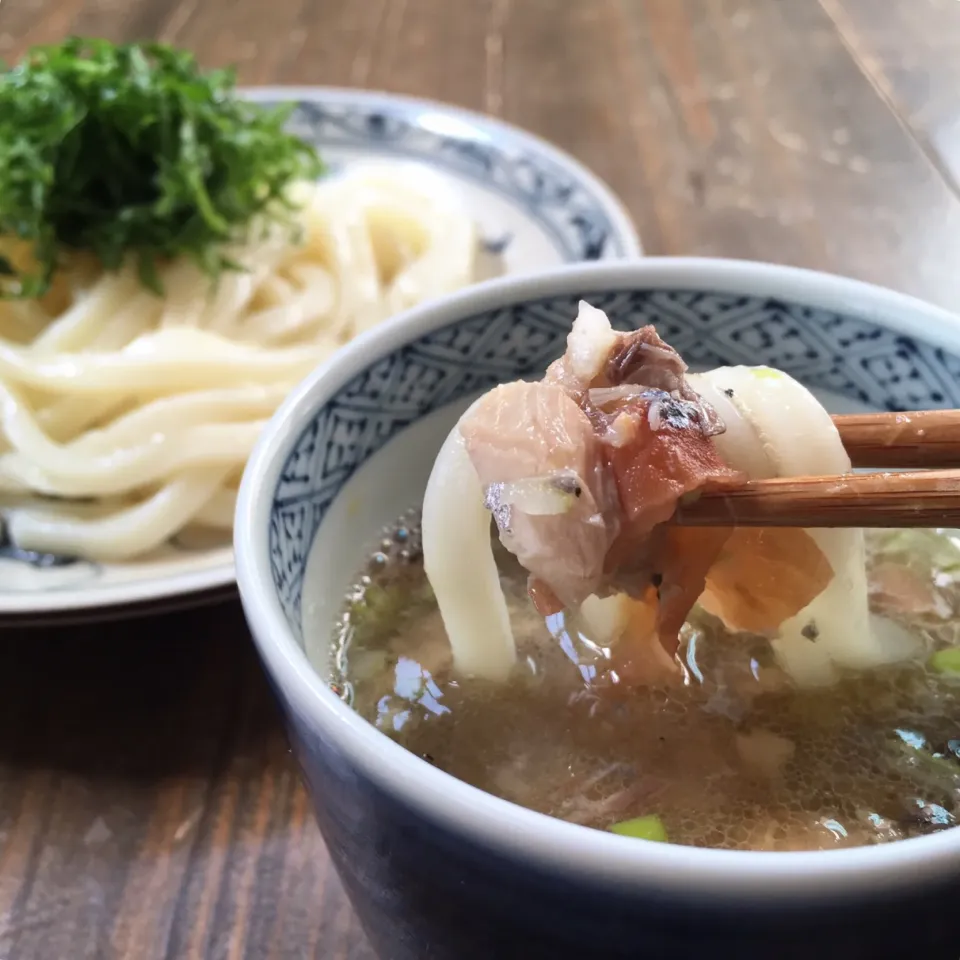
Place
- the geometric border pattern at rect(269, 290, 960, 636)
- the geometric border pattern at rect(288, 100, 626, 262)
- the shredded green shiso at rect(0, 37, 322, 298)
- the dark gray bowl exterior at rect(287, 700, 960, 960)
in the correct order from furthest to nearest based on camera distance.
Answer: the geometric border pattern at rect(288, 100, 626, 262) < the shredded green shiso at rect(0, 37, 322, 298) < the geometric border pattern at rect(269, 290, 960, 636) < the dark gray bowl exterior at rect(287, 700, 960, 960)

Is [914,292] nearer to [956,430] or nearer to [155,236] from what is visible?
[956,430]

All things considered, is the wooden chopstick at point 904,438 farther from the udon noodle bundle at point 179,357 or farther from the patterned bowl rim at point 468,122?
the patterned bowl rim at point 468,122

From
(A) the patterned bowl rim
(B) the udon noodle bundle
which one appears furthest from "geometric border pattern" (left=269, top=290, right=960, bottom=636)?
(A) the patterned bowl rim

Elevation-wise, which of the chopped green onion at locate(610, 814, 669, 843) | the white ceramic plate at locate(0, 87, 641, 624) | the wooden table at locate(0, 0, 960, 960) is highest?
the chopped green onion at locate(610, 814, 669, 843)

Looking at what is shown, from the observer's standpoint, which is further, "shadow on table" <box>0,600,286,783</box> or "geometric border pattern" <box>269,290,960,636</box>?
"shadow on table" <box>0,600,286,783</box>

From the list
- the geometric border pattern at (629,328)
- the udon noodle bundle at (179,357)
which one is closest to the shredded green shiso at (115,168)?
the udon noodle bundle at (179,357)

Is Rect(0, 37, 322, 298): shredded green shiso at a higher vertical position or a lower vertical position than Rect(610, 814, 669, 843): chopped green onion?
higher

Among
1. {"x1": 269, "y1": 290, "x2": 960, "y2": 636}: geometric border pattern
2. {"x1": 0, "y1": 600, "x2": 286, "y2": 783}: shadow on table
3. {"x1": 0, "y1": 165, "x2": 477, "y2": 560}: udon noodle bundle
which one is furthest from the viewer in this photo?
{"x1": 0, "y1": 165, "x2": 477, "y2": 560}: udon noodle bundle

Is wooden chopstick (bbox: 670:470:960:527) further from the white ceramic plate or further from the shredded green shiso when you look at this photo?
the shredded green shiso
